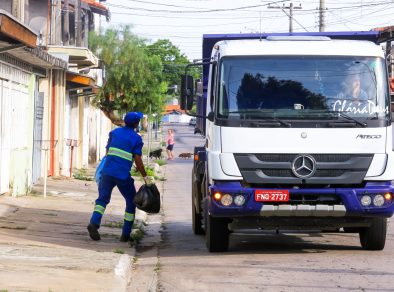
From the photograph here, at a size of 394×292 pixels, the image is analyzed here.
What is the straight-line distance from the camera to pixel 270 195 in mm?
12023

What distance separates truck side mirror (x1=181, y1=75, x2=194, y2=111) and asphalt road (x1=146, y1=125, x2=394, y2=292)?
6.65 ft

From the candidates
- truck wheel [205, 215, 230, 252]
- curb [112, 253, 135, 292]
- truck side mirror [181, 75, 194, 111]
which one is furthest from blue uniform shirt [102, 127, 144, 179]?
curb [112, 253, 135, 292]

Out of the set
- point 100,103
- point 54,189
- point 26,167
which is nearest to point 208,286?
point 26,167

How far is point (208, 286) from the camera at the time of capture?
33.0 feet

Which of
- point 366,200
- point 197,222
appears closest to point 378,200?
point 366,200

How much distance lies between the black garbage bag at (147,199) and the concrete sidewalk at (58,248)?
613 millimetres

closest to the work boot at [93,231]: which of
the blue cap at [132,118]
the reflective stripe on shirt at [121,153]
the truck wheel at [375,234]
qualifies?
the reflective stripe on shirt at [121,153]

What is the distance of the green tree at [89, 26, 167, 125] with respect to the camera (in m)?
46.3

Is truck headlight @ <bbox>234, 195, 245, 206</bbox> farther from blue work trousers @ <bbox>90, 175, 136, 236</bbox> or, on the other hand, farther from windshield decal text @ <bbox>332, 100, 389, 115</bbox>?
blue work trousers @ <bbox>90, 175, 136, 236</bbox>

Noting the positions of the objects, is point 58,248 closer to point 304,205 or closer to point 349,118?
point 304,205

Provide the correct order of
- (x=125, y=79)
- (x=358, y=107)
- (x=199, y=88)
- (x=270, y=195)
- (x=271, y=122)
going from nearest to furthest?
(x=270, y=195)
(x=271, y=122)
(x=358, y=107)
(x=199, y=88)
(x=125, y=79)

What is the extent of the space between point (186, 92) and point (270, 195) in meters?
1.96

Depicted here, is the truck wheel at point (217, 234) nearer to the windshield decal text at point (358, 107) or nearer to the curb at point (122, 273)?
the curb at point (122, 273)

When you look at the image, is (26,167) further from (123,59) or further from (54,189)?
(123,59)
